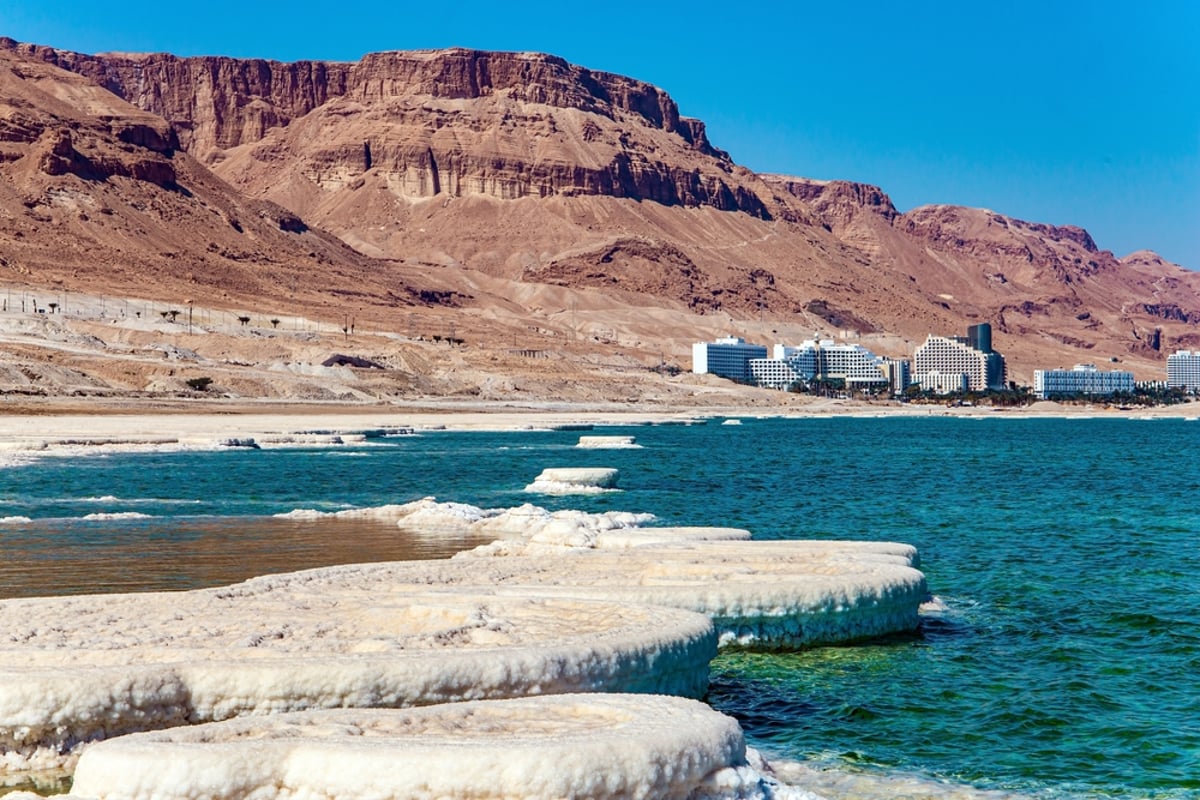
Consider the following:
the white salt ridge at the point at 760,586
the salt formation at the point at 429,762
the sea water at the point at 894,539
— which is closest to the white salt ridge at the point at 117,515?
the sea water at the point at 894,539

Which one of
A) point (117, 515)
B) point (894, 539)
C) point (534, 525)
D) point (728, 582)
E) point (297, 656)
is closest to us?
point (297, 656)

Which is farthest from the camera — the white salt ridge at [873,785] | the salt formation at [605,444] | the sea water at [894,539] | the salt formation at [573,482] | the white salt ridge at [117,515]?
the salt formation at [605,444]

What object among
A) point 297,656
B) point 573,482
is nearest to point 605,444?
point 573,482

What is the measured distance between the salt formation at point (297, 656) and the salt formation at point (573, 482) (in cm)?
2662

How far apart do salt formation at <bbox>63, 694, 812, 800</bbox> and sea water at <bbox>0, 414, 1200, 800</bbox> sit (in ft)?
8.26

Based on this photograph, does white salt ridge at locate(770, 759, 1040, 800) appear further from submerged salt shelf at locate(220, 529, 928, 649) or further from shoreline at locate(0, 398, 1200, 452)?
shoreline at locate(0, 398, 1200, 452)

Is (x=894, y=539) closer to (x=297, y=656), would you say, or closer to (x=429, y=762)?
(x=297, y=656)

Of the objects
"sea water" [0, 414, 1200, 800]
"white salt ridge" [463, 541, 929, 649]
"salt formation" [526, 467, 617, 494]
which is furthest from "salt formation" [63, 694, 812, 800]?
"salt formation" [526, 467, 617, 494]

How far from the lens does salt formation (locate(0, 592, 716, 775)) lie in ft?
40.5

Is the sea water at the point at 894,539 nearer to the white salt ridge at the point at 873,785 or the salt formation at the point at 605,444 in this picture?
the white salt ridge at the point at 873,785

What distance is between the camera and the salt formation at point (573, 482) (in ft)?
147

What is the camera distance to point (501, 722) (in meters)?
11.8

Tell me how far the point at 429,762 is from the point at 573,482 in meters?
35.4

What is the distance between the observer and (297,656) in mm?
13695
